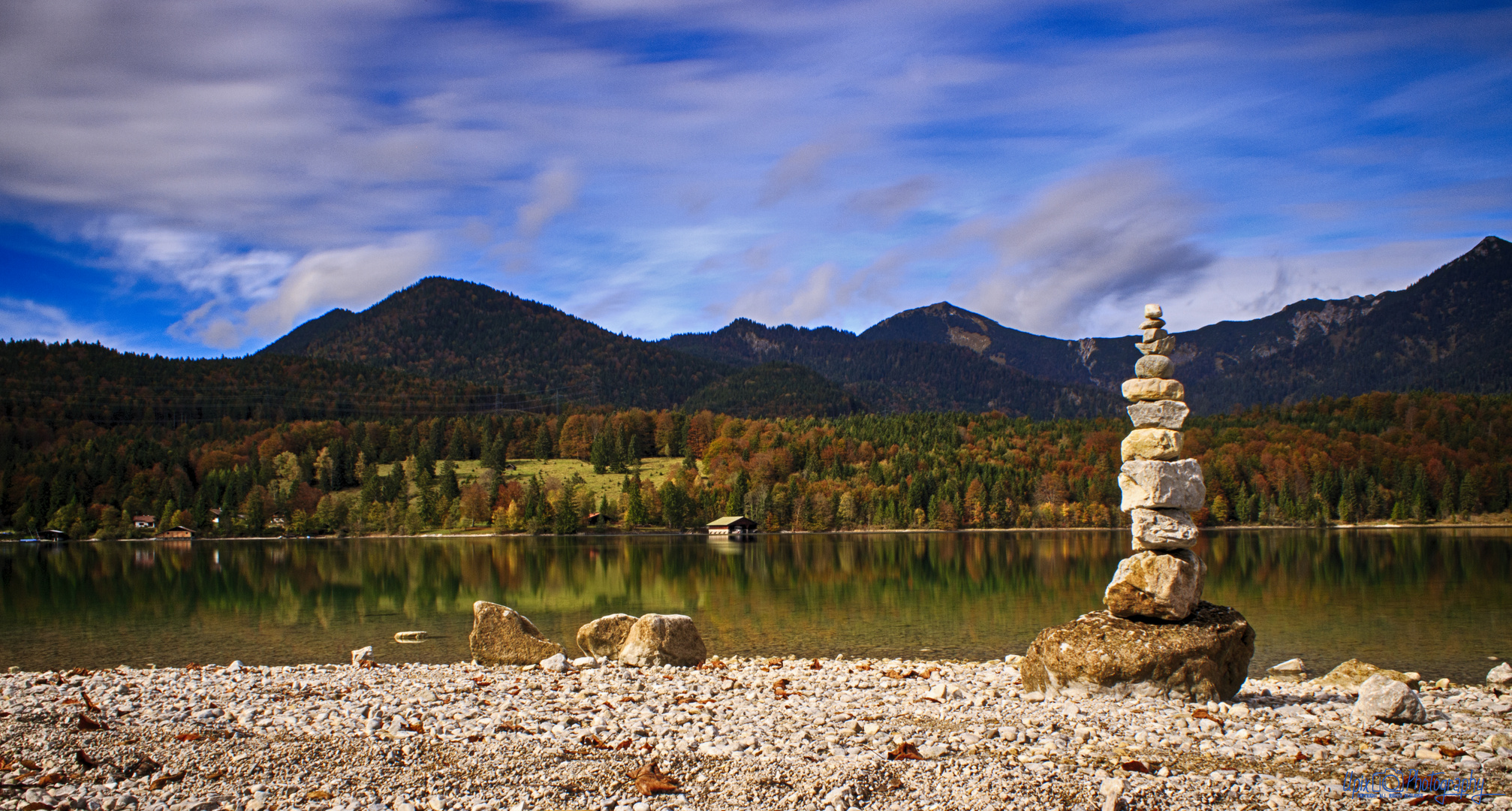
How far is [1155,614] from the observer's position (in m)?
16.1

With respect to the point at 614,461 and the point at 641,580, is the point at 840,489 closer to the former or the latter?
the point at 614,461

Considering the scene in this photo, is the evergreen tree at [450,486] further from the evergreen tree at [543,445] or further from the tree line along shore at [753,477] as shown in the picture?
the evergreen tree at [543,445]

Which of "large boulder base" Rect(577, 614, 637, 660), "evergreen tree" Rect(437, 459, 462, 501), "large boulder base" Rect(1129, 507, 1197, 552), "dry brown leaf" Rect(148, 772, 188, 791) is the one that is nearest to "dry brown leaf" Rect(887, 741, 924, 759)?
"large boulder base" Rect(1129, 507, 1197, 552)

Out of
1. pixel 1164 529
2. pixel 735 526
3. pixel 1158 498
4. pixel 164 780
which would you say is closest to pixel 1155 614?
pixel 1164 529

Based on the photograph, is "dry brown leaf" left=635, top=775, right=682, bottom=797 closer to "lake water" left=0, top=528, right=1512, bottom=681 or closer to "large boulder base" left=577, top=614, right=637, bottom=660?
"large boulder base" left=577, top=614, right=637, bottom=660

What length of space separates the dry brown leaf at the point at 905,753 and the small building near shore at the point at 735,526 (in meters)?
110

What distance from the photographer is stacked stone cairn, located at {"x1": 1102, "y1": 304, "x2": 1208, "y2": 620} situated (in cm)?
1611

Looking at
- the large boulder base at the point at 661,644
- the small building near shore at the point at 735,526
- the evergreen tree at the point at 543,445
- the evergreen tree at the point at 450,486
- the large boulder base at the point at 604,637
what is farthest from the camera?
the evergreen tree at the point at 543,445

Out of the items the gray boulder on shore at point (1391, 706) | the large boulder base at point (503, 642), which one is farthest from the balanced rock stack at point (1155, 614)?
the large boulder base at point (503, 642)

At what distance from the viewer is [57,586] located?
56875 millimetres

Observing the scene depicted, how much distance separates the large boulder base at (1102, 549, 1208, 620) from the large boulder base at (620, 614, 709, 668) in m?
9.61

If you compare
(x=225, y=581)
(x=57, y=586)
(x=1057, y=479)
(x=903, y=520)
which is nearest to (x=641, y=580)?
(x=225, y=581)

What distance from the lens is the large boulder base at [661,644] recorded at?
21.2 metres

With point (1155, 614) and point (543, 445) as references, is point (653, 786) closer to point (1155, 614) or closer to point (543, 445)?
point (1155, 614)
